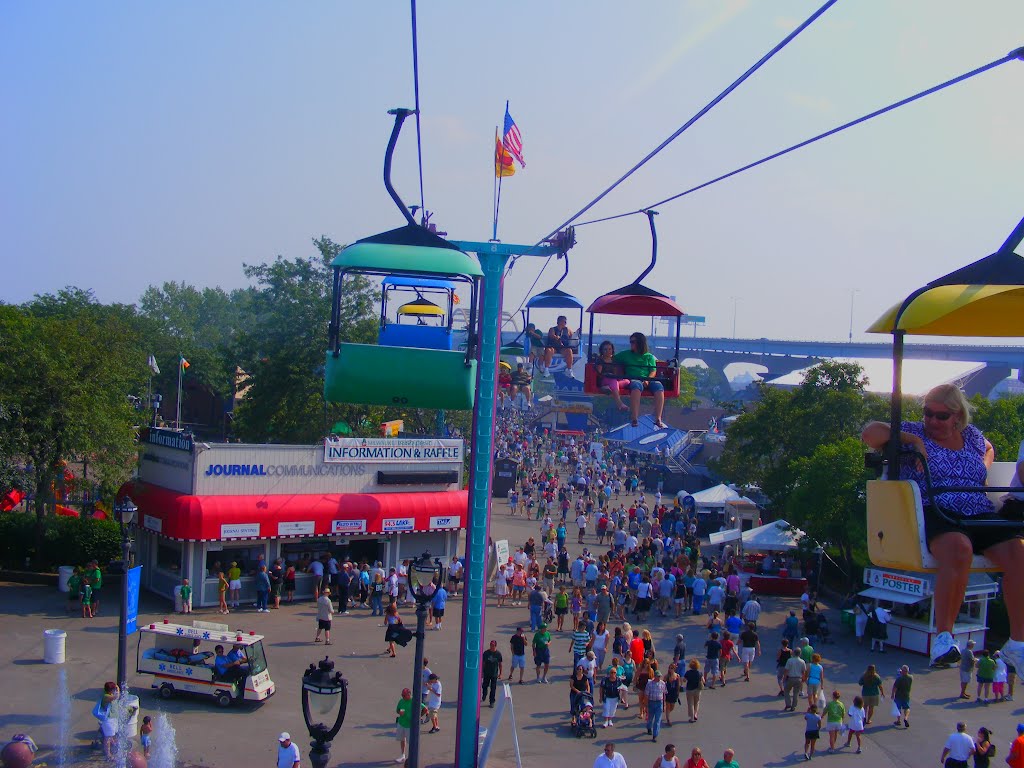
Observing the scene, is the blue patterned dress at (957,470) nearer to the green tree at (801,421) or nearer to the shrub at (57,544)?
the shrub at (57,544)

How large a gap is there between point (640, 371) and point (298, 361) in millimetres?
24439

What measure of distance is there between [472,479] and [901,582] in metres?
6.11

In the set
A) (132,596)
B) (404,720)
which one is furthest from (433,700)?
(132,596)

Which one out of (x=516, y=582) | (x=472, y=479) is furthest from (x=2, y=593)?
(x=472, y=479)

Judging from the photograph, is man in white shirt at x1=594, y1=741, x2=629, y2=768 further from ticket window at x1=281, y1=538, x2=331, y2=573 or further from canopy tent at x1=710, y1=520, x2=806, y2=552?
canopy tent at x1=710, y1=520, x2=806, y2=552

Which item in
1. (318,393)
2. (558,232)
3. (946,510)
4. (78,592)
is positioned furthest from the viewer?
(318,393)

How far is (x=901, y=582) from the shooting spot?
28.9 feet

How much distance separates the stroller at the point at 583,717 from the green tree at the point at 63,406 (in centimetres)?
1369

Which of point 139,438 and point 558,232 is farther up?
point 558,232

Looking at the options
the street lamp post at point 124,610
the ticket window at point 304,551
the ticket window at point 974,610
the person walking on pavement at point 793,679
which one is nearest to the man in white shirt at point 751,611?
the person walking on pavement at point 793,679

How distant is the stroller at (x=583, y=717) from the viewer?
15.3 metres

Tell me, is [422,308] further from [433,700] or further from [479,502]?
[433,700]

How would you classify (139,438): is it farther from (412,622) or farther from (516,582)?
(516,582)

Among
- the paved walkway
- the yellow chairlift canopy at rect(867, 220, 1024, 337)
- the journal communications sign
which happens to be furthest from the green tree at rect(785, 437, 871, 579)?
the yellow chairlift canopy at rect(867, 220, 1024, 337)
